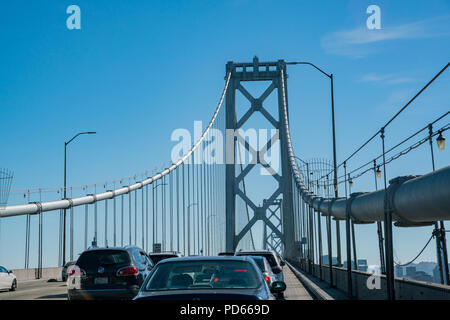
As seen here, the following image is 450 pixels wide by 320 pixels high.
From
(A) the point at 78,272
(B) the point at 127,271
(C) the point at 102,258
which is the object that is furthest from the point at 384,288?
(A) the point at 78,272

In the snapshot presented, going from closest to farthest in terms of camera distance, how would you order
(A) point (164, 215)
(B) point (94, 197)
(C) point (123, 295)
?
(C) point (123, 295), (B) point (94, 197), (A) point (164, 215)

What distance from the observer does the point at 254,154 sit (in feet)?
196

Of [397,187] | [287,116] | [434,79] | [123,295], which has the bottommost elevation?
[123,295]

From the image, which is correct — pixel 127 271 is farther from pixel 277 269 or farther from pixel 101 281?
pixel 277 269

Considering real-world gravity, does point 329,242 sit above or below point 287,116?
below

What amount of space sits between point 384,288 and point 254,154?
155 ft

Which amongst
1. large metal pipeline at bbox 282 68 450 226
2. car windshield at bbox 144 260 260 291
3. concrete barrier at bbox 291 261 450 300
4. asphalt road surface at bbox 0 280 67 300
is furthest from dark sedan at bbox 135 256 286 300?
asphalt road surface at bbox 0 280 67 300

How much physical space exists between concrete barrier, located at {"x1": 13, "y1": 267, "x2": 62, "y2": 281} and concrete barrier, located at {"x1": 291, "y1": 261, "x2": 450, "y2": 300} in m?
21.4

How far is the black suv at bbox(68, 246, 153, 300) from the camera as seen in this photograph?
1391cm
